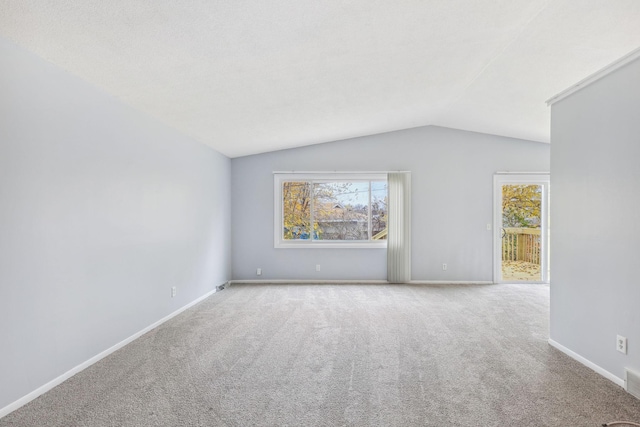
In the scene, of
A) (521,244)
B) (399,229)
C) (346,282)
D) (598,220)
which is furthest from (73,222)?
(521,244)

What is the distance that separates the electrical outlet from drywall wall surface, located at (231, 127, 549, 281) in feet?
12.6

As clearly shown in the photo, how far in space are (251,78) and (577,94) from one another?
274cm

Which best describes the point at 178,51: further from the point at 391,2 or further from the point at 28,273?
the point at 28,273

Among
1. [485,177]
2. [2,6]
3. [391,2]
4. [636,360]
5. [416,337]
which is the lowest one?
[416,337]

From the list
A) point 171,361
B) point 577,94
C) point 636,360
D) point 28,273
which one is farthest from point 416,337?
point 28,273

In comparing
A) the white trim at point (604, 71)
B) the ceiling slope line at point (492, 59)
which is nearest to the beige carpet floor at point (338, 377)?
the white trim at point (604, 71)

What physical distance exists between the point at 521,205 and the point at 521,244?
2.39ft

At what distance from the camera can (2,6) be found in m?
1.86

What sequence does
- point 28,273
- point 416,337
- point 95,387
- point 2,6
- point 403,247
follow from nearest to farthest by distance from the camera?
point 2,6 < point 28,273 < point 95,387 < point 416,337 < point 403,247

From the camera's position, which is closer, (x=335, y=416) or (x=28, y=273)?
(x=335, y=416)

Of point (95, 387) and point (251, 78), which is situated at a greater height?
point (251, 78)

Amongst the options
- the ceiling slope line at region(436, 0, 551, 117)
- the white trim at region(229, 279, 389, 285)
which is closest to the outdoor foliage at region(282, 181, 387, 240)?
the white trim at region(229, 279, 389, 285)

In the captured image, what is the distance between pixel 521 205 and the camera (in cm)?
662

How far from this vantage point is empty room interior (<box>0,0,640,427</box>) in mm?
2223
